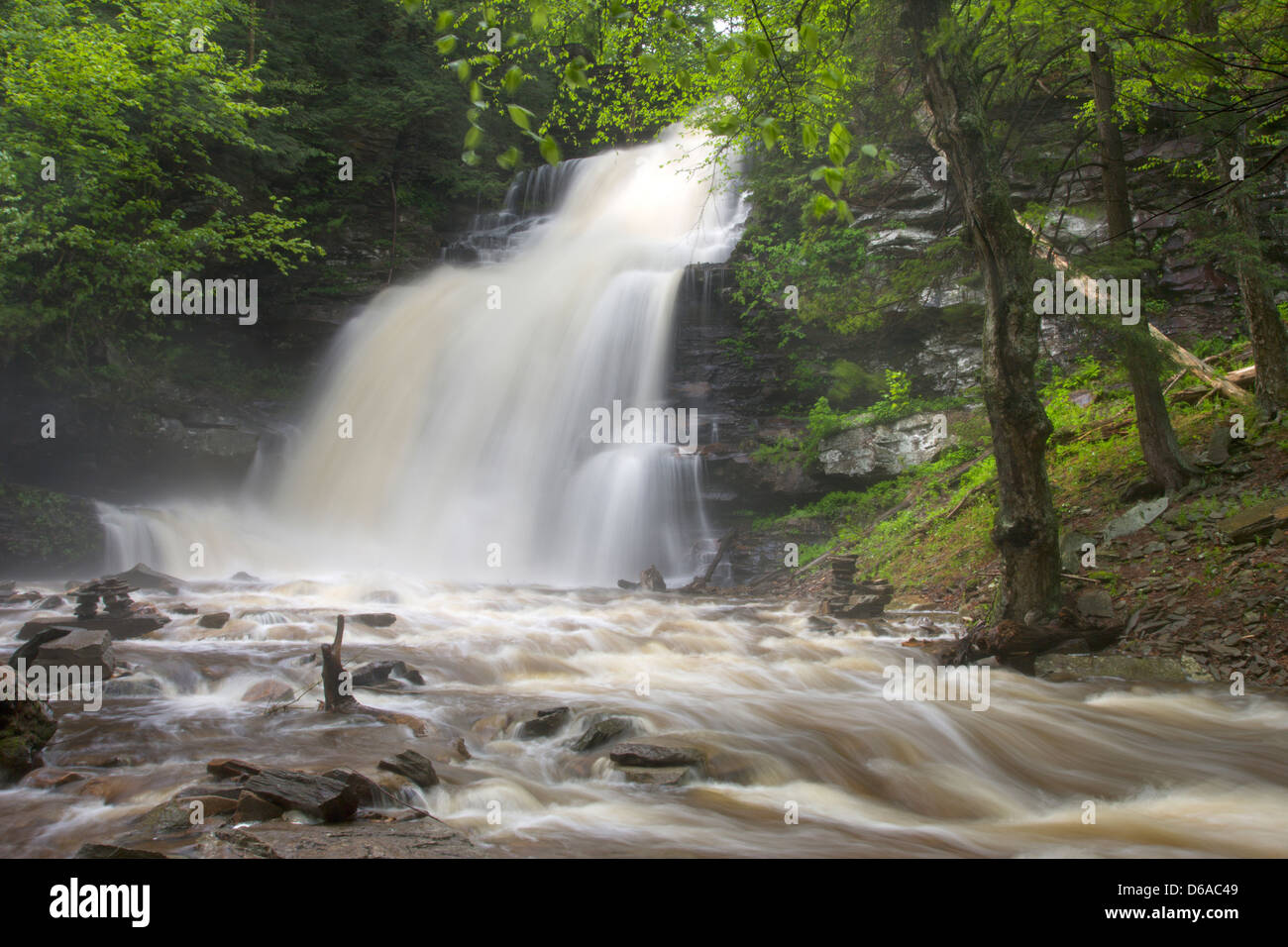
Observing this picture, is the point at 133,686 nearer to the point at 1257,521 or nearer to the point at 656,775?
the point at 656,775

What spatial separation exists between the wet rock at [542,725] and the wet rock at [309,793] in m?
1.95

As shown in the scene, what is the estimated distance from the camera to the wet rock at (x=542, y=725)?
17.9ft

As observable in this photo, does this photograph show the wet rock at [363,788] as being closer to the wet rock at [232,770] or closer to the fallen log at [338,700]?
the wet rock at [232,770]

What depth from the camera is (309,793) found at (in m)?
3.53

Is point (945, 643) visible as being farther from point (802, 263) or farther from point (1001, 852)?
point (802, 263)

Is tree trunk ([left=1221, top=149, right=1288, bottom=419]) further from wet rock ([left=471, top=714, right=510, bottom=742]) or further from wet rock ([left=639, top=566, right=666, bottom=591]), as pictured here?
wet rock ([left=639, top=566, right=666, bottom=591])

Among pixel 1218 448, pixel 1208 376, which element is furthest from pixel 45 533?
pixel 1208 376

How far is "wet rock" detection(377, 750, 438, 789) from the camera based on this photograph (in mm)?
4188

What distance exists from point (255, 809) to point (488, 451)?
15.0 metres

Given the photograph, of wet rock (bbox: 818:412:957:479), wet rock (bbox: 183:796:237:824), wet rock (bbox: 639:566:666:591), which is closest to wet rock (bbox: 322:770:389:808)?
wet rock (bbox: 183:796:237:824)

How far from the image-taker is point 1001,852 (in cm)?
369

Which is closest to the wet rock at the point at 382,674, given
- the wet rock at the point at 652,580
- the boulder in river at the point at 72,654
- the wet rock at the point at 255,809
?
the boulder in river at the point at 72,654
